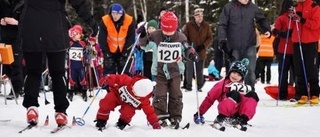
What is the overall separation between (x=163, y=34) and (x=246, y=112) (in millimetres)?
1302

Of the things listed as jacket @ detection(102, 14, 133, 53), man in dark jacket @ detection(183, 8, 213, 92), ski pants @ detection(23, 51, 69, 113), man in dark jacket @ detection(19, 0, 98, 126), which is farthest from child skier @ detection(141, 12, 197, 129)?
man in dark jacket @ detection(183, 8, 213, 92)

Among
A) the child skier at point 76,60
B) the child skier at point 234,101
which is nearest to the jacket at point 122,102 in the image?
the child skier at point 234,101

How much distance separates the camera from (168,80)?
5629 millimetres

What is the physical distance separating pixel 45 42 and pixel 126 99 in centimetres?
101

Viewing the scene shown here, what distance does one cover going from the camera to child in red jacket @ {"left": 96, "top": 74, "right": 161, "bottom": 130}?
498 centimetres

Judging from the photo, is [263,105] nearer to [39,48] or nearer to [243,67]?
[243,67]

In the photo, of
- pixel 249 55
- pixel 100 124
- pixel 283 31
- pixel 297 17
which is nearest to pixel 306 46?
pixel 297 17

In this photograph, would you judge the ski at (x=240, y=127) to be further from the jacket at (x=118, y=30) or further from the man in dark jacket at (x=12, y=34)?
the man in dark jacket at (x=12, y=34)

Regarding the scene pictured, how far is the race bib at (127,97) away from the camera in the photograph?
16.5 feet

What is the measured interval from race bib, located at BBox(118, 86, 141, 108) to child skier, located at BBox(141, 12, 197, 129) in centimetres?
57

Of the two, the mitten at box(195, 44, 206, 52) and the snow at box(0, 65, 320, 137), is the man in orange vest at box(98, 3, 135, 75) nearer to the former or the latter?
the snow at box(0, 65, 320, 137)

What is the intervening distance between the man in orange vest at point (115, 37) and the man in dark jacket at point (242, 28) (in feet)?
5.26

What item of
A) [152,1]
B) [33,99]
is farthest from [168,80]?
[152,1]

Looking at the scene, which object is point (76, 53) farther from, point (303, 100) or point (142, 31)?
point (303, 100)
